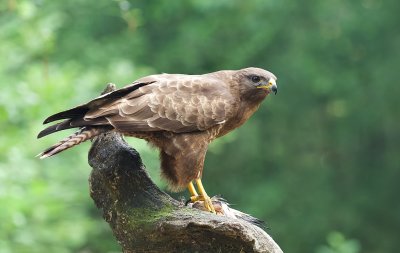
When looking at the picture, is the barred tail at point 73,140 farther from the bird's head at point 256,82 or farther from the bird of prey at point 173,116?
the bird's head at point 256,82

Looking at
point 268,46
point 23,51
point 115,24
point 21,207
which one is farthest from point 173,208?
point 268,46

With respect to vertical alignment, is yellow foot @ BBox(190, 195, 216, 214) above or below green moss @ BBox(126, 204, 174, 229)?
above

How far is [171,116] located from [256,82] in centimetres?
68

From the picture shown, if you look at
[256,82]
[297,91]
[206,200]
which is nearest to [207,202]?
[206,200]

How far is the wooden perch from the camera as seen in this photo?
170 inches

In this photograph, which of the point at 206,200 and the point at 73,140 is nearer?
the point at 73,140

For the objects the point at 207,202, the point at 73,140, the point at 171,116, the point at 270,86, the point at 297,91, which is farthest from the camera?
the point at 297,91

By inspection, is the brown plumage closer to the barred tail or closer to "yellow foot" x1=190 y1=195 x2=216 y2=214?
the barred tail

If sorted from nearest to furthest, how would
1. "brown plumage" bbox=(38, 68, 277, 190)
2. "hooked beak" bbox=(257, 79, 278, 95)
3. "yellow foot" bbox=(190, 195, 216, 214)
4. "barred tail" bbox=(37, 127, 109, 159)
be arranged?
"barred tail" bbox=(37, 127, 109, 159) → "brown plumage" bbox=(38, 68, 277, 190) → "yellow foot" bbox=(190, 195, 216, 214) → "hooked beak" bbox=(257, 79, 278, 95)

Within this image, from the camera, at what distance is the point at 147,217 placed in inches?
184

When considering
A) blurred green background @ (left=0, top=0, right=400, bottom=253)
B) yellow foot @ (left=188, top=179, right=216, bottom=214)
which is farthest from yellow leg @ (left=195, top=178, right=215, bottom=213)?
blurred green background @ (left=0, top=0, right=400, bottom=253)

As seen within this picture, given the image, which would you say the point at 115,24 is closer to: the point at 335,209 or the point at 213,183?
the point at 213,183

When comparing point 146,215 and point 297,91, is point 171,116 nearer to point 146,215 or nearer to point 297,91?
point 146,215

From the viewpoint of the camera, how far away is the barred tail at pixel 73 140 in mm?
4543
